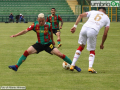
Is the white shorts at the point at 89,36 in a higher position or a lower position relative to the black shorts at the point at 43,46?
higher

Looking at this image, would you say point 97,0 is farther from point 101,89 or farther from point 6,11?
point 101,89

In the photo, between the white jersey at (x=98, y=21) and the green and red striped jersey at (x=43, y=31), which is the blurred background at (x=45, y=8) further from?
the green and red striped jersey at (x=43, y=31)

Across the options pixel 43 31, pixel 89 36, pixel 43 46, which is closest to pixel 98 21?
pixel 89 36

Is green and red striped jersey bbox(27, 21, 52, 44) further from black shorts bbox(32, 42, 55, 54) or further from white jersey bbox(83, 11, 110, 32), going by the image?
white jersey bbox(83, 11, 110, 32)

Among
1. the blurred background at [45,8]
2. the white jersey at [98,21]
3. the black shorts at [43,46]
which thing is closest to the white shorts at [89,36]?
the white jersey at [98,21]

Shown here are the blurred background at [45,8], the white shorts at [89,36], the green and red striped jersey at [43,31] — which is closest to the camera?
the white shorts at [89,36]

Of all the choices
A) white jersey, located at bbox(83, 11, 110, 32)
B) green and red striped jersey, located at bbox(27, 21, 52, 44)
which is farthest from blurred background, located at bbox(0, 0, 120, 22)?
green and red striped jersey, located at bbox(27, 21, 52, 44)

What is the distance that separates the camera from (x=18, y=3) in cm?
4916

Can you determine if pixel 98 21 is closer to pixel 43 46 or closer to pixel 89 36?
pixel 89 36

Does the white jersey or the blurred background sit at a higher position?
the white jersey

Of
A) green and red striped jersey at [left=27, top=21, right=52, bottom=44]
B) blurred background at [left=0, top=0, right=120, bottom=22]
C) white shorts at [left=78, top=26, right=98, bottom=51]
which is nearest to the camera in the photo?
white shorts at [left=78, top=26, right=98, bottom=51]

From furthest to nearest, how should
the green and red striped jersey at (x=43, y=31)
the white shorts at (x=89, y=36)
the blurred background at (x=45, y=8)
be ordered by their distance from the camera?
the blurred background at (x=45, y=8), the green and red striped jersey at (x=43, y=31), the white shorts at (x=89, y=36)

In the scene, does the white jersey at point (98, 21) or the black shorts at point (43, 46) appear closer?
the white jersey at point (98, 21)

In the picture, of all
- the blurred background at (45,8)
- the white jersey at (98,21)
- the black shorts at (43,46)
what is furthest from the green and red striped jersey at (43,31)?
the blurred background at (45,8)
